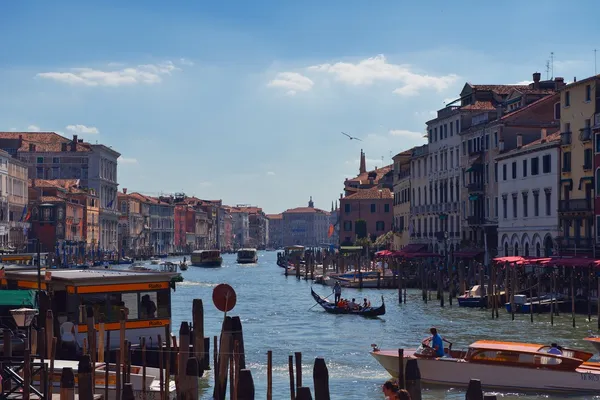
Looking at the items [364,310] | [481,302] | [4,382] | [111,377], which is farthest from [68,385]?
[481,302]

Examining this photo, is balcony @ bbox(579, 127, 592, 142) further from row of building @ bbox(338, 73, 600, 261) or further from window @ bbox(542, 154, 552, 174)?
window @ bbox(542, 154, 552, 174)

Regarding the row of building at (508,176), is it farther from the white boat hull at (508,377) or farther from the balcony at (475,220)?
the white boat hull at (508,377)

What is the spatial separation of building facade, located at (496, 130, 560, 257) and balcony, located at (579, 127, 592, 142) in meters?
2.50

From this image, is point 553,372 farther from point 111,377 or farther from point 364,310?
point 364,310

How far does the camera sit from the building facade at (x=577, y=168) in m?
42.5

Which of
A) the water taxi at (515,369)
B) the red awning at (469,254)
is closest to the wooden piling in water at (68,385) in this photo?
the water taxi at (515,369)

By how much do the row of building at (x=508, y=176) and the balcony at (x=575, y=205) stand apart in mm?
52

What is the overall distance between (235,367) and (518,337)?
1649 cm

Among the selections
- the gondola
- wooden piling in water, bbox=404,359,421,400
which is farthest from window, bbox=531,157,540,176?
wooden piling in water, bbox=404,359,421,400

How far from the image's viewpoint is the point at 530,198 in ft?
161

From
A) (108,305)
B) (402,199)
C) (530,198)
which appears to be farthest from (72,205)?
(108,305)

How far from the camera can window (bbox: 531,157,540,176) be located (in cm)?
4791

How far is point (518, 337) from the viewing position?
31094 mm

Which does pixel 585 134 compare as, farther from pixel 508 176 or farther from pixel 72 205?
pixel 72 205
